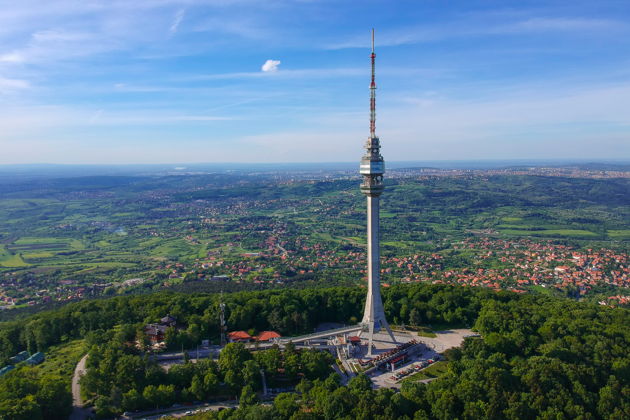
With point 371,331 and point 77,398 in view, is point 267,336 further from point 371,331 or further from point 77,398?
point 77,398

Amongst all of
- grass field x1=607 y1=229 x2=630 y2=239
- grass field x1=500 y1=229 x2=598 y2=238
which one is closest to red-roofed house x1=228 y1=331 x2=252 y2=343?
grass field x1=500 y1=229 x2=598 y2=238

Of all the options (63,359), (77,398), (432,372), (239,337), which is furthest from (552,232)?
(77,398)

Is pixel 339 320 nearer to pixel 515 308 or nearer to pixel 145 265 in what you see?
pixel 515 308

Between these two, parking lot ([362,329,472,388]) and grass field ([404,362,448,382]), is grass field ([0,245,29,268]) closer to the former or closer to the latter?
parking lot ([362,329,472,388])

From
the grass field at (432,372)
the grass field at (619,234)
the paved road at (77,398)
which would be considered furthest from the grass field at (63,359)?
the grass field at (619,234)

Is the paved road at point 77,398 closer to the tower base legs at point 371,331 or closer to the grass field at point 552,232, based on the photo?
the tower base legs at point 371,331

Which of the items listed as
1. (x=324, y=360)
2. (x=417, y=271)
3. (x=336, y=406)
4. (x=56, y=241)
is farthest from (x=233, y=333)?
(x=56, y=241)

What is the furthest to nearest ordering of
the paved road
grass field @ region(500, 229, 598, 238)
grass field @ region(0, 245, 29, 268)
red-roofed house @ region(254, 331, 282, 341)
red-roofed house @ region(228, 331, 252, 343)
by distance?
grass field @ region(500, 229, 598, 238)
grass field @ region(0, 245, 29, 268)
red-roofed house @ region(254, 331, 282, 341)
red-roofed house @ region(228, 331, 252, 343)
the paved road
